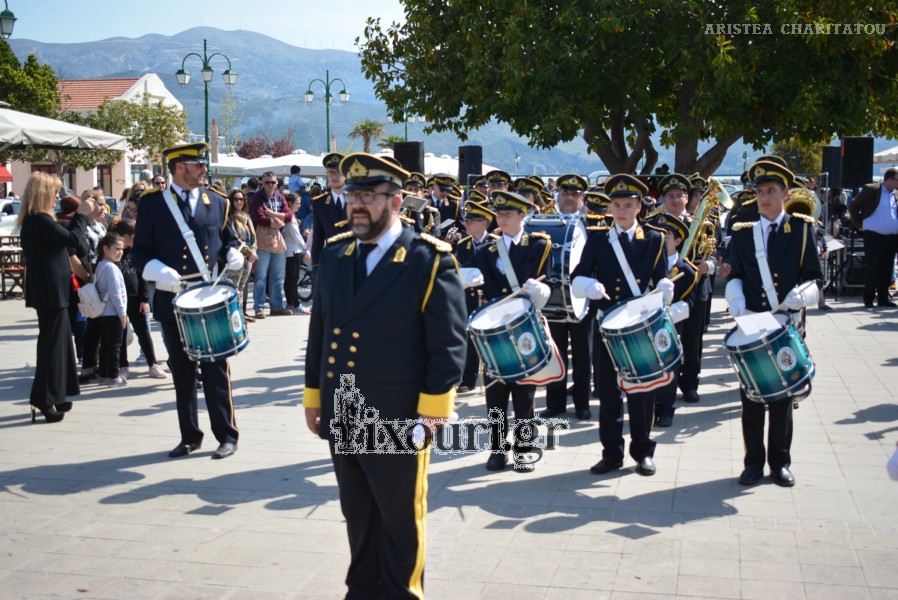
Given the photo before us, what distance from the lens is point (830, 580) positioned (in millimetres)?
5250

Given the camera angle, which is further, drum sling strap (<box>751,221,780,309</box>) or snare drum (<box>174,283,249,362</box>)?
snare drum (<box>174,283,249,362</box>)

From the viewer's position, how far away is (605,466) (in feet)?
24.0

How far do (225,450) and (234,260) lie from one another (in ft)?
4.87

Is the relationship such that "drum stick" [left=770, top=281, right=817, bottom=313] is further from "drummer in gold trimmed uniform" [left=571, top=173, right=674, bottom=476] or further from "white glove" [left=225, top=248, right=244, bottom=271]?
"white glove" [left=225, top=248, right=244, bottom=271]

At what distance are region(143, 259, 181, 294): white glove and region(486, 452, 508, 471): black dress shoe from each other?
2.68 metres

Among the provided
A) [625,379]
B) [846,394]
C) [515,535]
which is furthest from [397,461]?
[846,394]

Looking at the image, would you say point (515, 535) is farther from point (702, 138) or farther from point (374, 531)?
point (702, 138)

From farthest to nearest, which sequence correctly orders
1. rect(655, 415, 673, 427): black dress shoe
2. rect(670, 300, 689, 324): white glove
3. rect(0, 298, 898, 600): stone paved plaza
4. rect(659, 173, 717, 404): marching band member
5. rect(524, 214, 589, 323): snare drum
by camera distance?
rect(659, 173, 717, 404): marching band member
rect(655, 415, 673, 427): black dress shoe
rect(524, 214, 589, 323): snare drum
rect(670, 300, 689, 324): white glove
rect(0, 298, 898, 600): stone paved plaza

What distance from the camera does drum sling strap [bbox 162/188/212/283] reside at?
7742mm

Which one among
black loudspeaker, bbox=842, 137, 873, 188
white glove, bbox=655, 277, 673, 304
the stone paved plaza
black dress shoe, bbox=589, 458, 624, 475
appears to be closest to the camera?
the stone paved plaza

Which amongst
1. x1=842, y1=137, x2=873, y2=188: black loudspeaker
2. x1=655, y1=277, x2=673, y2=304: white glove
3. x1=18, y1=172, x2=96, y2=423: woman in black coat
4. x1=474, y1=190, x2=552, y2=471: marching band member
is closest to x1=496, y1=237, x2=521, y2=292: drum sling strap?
x1=474, y1=190, x2=552, y2=471: marching band member

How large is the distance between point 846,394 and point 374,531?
22.7 ft

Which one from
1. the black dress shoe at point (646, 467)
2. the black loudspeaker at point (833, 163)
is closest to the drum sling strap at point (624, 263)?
the black dress shoe at point (646, 467)

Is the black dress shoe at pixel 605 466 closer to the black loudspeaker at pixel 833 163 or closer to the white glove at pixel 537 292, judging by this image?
the white glove at pixel 537 292
